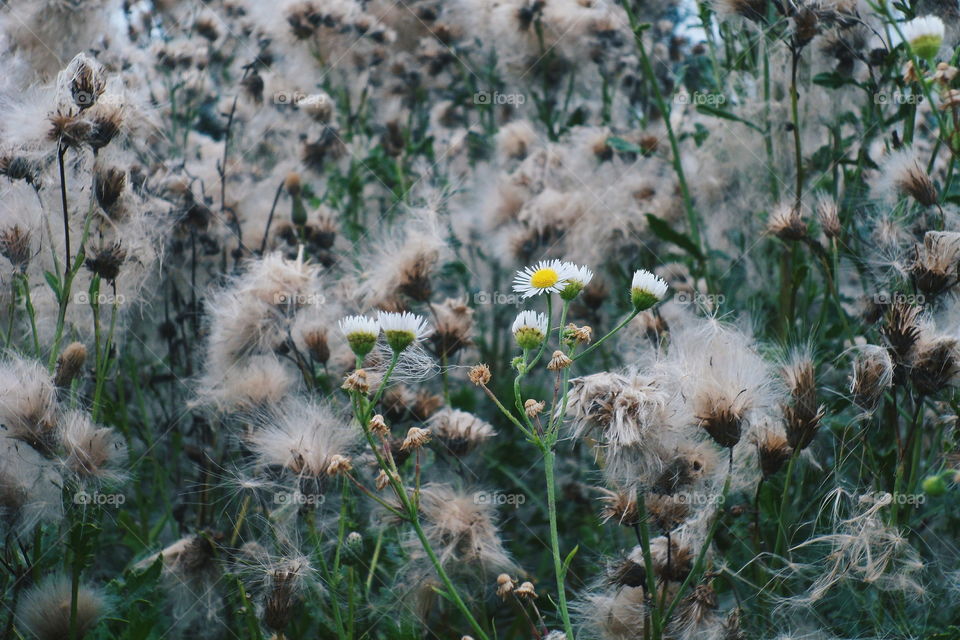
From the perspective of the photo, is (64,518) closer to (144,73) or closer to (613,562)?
(613,562)

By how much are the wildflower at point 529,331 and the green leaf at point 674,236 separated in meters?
1.30

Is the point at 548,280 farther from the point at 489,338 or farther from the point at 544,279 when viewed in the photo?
the point at 489,338

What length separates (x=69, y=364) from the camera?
2.34m

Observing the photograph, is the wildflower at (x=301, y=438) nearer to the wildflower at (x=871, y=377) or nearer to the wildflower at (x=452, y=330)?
the wildflower at (x=452, y=330)

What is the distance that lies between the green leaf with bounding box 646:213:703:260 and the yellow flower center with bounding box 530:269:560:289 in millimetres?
1228

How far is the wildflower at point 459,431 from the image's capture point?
2406 millimetres

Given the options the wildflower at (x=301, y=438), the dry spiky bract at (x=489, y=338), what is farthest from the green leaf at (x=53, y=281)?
the wildflower at (x=301, y=438)

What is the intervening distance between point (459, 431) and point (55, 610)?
3.42 ft

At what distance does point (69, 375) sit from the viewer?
7.68 ft

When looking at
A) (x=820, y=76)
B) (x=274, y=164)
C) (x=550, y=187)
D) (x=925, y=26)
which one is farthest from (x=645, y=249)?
(x=274, y=164)

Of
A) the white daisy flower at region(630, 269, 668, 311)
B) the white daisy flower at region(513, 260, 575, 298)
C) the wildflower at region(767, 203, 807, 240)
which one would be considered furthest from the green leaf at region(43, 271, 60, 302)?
the wildflower at region(767, 203, 807, 240)

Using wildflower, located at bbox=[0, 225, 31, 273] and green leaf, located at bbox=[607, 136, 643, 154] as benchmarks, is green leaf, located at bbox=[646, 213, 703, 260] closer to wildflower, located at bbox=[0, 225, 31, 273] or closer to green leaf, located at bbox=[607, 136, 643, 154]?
green leaf, located at bbox=[607, 136, 643, 154]

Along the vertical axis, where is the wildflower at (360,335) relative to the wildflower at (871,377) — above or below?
above

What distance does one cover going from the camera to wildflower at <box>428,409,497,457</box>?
2406 mm
